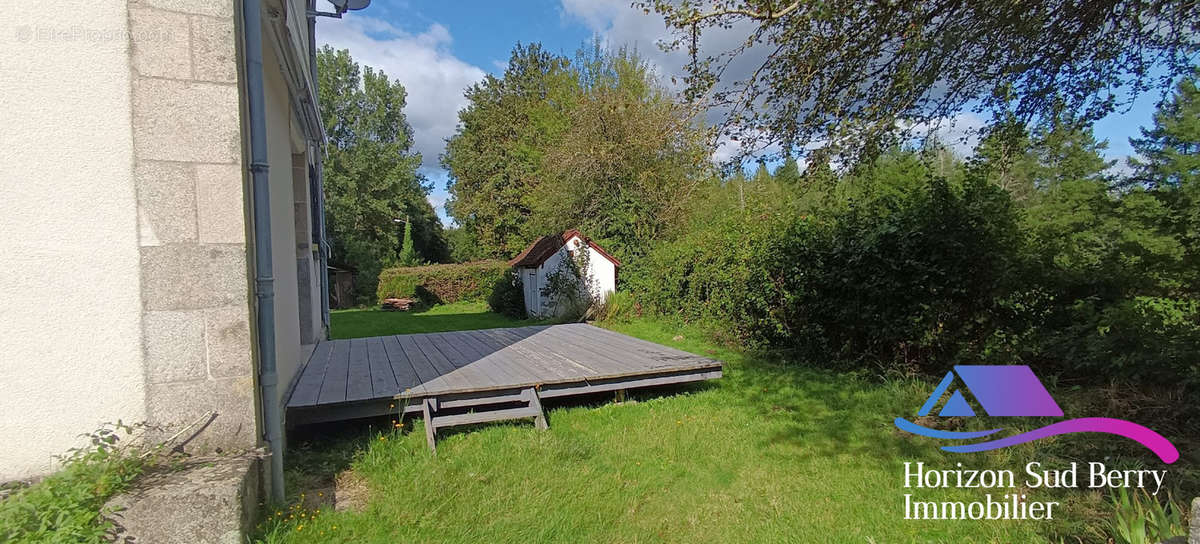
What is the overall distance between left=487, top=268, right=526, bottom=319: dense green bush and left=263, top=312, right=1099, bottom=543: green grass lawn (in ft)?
41.9

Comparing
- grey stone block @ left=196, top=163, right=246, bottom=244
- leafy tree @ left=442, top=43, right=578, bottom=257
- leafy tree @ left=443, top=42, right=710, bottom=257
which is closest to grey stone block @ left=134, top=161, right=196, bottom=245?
grey stone block @ left=196, top=163, right=246, bottom=244

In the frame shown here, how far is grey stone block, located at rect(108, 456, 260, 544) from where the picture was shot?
2.25 meters

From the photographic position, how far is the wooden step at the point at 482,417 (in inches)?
171

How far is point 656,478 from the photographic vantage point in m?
3.82

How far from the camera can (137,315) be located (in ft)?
8.62

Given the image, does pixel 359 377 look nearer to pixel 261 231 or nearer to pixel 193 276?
pixel 261 231

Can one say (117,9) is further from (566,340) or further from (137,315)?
(566,340)

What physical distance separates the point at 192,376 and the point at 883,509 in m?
3.82

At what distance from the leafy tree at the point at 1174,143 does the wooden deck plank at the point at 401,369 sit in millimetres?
6859

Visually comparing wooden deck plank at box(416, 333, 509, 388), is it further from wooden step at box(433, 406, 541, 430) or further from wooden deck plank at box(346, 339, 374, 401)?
wooden deck plank at box(346, 339, 374, 401)

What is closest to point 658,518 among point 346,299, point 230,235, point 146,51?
point 230,235

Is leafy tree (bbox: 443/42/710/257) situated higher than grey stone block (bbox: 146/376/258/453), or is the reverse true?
leafy tree (bbox: 443/42/710/257)

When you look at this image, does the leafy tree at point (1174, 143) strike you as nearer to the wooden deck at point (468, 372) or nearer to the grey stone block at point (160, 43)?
the wooden deck at point (468, 372)

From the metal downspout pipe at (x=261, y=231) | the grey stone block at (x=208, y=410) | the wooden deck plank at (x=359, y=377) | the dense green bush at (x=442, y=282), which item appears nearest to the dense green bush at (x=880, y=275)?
the wooden deck plank at (x=359, y=377)
